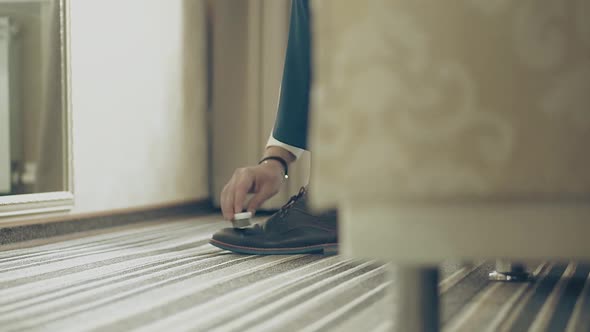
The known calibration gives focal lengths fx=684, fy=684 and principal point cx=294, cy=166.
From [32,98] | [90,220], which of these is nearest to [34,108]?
[32,98]

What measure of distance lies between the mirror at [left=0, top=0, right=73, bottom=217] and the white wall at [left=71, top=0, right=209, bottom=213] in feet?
0.14

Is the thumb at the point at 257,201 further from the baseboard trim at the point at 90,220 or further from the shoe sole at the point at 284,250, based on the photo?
the baseboard trim at the point at 90,220

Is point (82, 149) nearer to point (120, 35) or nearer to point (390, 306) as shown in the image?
point (120, 35)

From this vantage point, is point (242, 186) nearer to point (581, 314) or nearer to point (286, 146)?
point (286, 146)

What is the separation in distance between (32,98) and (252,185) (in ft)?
2.19

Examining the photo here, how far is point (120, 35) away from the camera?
188 cm

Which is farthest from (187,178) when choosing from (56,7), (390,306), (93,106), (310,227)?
(390,306)

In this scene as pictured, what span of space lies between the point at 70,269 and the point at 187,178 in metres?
1.14

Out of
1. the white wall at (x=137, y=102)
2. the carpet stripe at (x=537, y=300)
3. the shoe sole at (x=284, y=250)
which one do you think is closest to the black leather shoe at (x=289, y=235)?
the shoe sole at (x=284, y=250)

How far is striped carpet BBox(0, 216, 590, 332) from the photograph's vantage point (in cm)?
73

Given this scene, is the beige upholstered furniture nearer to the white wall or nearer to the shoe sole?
the shoe sole

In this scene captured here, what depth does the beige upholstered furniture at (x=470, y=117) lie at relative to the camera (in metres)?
0.45

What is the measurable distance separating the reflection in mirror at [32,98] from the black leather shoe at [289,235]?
573 millimetres

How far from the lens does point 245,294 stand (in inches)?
34.8
